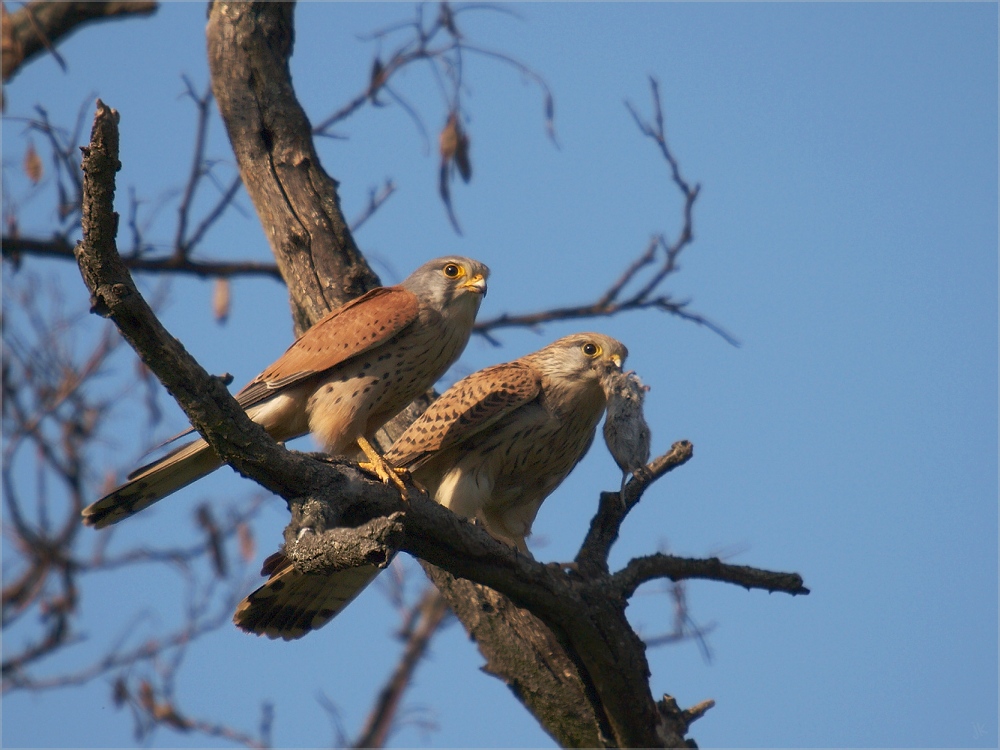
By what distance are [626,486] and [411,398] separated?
983mm

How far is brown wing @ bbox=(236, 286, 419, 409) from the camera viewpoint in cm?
392

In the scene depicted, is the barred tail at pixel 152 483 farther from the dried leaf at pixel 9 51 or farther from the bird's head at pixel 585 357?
the dried leaf at pixel 9 51

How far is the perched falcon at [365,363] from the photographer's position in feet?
12.8

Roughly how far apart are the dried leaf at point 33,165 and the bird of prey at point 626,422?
3142 mm

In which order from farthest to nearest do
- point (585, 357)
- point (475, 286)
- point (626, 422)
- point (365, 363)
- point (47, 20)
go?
point (47, 20) < point (585, 357) < point (475, 286) < point (626, 422) < point (365, 363)

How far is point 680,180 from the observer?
461 centimetres

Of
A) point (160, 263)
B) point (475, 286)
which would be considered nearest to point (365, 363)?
point (475, 286)

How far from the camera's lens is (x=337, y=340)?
3.96m

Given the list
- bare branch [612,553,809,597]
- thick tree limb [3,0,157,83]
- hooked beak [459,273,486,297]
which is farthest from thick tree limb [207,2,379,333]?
bare branch [612,553,809,597]

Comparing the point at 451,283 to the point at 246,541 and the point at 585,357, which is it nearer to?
the point at 585,357

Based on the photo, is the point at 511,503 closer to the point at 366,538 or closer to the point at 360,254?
the point at 360,254

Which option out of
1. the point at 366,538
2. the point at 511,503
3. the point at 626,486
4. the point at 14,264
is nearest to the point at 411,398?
the point at 511,503

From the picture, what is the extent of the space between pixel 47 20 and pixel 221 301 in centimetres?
176

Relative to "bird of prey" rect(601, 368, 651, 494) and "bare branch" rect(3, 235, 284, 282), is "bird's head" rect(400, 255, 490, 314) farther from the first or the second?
"bare branch" rect(3, 235, 284, 282)
